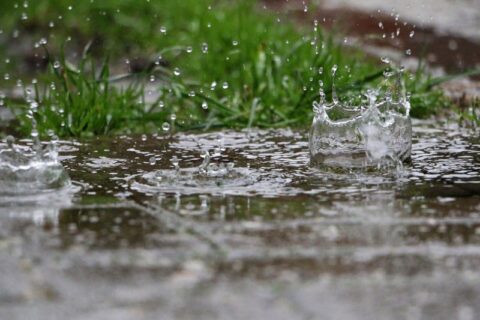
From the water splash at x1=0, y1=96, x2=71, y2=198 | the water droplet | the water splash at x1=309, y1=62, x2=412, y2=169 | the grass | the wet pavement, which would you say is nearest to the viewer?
the wet pavement

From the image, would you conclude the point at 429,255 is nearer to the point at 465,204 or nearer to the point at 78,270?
the point at 465,204

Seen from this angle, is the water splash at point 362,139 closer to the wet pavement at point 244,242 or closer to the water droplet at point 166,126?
the wet pavement at point 244,242

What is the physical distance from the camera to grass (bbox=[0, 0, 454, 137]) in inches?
199

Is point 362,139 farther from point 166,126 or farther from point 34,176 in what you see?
point 34,176

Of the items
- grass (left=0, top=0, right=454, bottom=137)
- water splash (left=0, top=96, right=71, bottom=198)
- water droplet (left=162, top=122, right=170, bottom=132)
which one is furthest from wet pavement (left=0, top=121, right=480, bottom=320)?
grass (left=0, top=0, right=454, bottom=137)

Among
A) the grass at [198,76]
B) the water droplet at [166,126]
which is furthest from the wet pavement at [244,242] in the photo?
the grass at [198,76]

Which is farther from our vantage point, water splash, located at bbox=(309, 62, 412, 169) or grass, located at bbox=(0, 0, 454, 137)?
grass, located at bbox=(0, 0, 454, 137)

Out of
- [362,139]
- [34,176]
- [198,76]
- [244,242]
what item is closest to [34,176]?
[34,176]

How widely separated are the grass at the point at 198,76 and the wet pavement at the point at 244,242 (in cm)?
116

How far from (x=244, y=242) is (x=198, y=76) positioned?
4.05 meters

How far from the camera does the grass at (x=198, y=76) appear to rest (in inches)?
199

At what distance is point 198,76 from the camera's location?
660cm

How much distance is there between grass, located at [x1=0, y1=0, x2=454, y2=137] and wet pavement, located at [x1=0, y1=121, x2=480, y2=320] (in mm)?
1161

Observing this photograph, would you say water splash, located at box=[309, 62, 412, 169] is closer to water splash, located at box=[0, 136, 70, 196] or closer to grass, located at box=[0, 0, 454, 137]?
grass, located at box=[0, 0, 454, 137]
